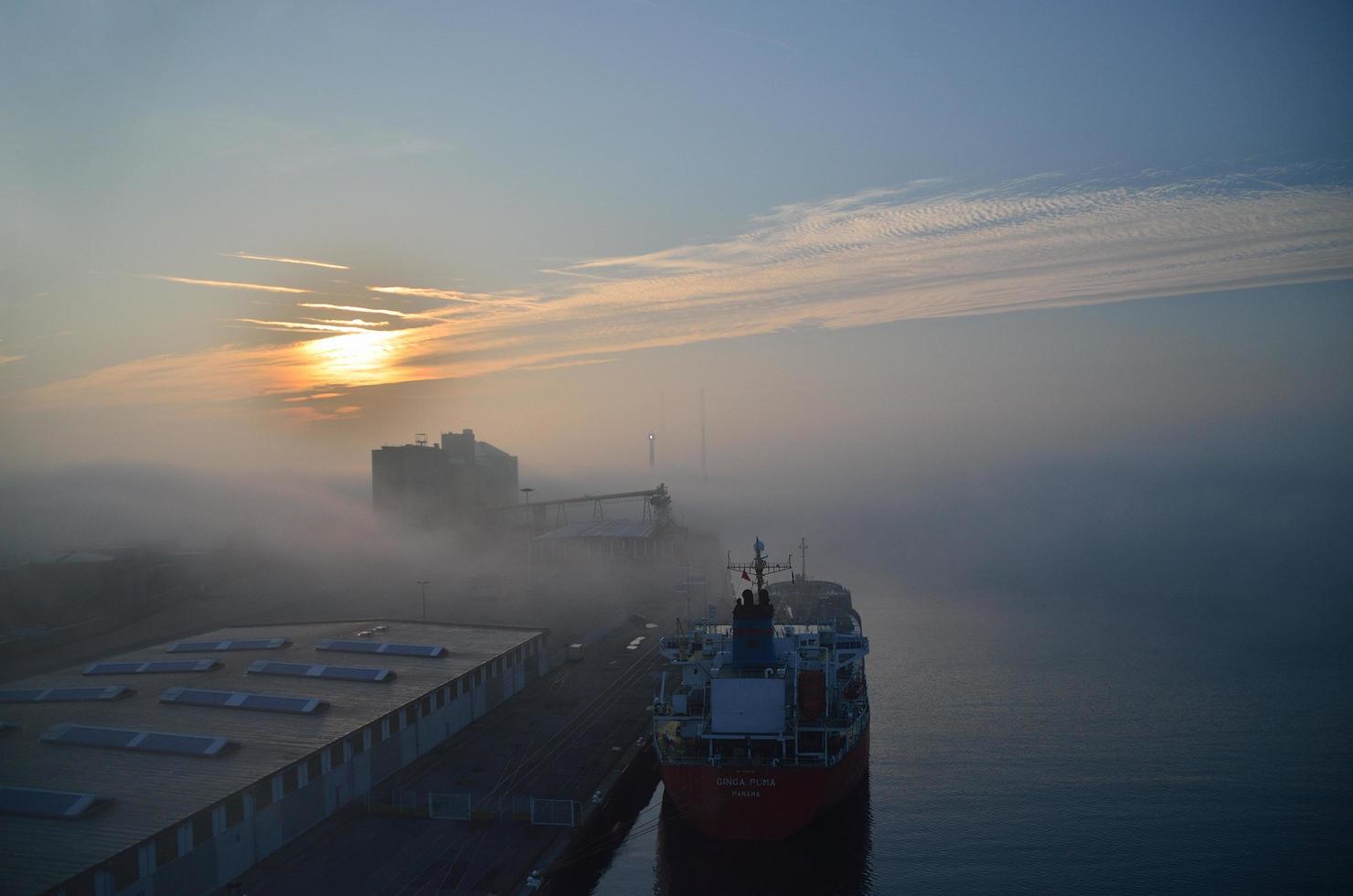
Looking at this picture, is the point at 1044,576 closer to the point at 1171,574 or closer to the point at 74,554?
the point at 1171,574

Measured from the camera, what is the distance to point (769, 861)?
67.4ft

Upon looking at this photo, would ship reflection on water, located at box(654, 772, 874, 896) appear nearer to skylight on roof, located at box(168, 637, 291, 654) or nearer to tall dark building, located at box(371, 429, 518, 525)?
skylight on roof, located at box(168, 637, 291, 654)

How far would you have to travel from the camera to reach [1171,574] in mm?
80938

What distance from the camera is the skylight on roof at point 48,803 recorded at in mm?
15172

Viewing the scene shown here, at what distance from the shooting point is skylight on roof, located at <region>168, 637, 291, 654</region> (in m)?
29.3

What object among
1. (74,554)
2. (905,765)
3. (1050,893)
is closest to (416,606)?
(74,554)

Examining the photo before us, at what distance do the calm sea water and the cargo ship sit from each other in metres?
1.17

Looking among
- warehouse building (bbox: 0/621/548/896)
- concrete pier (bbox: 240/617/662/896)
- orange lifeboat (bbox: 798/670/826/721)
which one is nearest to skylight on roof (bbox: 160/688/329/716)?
warehouse building (bbox: 0/621/548/896)

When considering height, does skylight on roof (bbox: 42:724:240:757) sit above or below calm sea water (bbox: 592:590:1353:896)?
above

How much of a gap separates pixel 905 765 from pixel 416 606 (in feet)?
106

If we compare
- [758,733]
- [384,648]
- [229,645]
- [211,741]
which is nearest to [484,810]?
[211,741]

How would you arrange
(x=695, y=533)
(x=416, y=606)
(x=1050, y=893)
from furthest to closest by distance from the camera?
(x=695, y=533) < (x=416, y=606) < (x=1050, y=893)

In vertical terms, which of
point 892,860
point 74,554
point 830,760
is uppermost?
point 74,554

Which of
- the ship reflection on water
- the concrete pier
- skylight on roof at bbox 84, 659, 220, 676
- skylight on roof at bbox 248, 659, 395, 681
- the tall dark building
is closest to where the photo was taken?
the concrete pier
